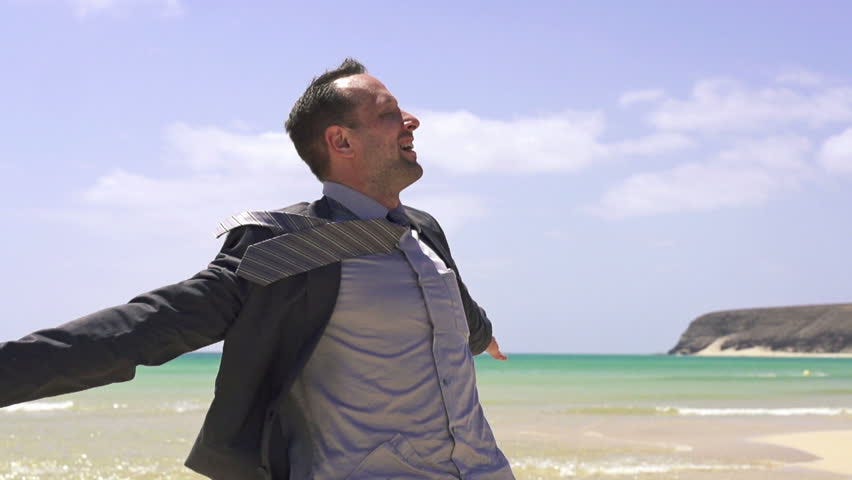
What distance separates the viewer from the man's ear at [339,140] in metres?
2.38

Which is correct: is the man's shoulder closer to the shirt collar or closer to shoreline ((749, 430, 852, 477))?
the shirt collar

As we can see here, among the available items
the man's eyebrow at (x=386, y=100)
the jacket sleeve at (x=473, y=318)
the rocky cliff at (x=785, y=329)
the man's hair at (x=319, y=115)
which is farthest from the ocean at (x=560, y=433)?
the rocky cliff at (x=785, y=329)

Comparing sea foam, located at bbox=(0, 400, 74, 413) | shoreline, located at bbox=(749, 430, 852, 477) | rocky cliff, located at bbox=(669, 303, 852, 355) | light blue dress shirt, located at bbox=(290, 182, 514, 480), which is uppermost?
rocky cliff, located at bbox=(669, 303, 852, 355)

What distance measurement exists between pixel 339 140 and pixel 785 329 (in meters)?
108

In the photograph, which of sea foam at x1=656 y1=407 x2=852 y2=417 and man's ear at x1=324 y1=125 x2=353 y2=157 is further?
sea foam at x1=656 y1=407 x2=852 y2=417

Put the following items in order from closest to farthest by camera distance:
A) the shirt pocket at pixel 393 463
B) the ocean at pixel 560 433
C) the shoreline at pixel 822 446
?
the shirt pocket at pixel 393 463 < the ocean at pixel 560 433 < the shoreline at pixel 822 446

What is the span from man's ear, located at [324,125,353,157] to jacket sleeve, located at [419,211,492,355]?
41cm

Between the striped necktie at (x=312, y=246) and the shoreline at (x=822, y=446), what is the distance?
9.40 metres

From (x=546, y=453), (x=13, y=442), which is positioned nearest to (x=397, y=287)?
(x=546, y=453)

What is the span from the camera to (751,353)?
10425 centimetres

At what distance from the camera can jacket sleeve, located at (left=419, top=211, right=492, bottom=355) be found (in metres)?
2.72

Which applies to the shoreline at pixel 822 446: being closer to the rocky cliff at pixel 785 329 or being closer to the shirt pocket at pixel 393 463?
the shirt pocket at pixel 393 463

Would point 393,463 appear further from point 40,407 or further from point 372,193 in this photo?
point 40,407

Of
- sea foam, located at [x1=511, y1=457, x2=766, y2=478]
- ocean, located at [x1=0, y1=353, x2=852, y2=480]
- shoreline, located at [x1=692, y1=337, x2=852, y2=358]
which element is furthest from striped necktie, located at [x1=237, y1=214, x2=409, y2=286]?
shoreline, located at [x1=692, y1=337, x2=852, y2=358]
